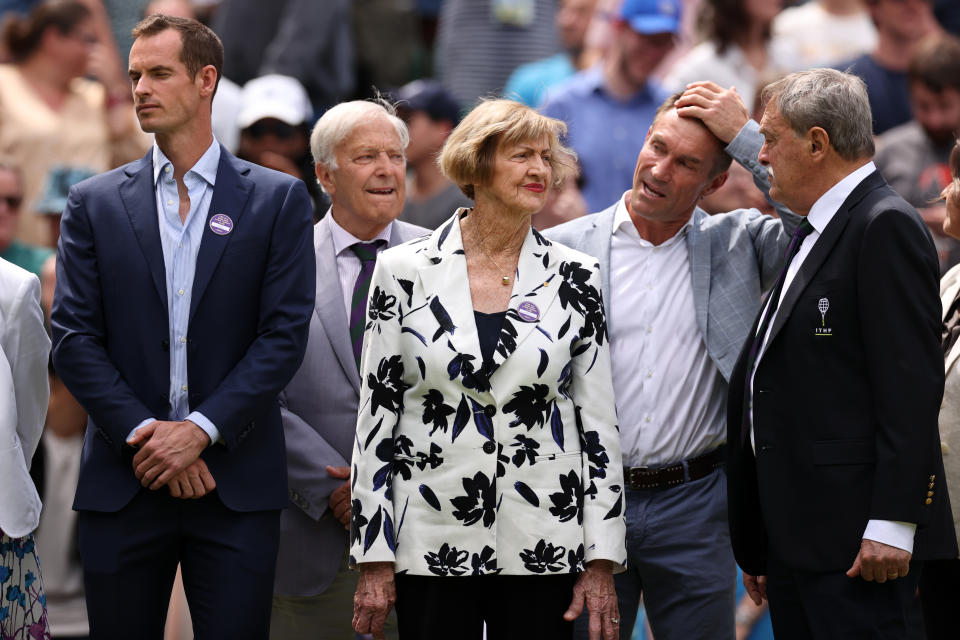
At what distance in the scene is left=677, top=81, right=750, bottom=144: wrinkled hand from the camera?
435 cm

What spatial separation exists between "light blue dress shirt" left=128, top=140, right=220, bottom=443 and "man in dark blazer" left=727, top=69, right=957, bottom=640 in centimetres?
166

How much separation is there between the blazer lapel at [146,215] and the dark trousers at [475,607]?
115cm

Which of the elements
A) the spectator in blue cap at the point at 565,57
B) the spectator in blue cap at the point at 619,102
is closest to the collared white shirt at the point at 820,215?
the spectator in blue cap at the point at 619,102

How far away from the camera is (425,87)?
755 cm

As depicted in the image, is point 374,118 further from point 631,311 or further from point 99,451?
point 99,451

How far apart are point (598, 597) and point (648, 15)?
4511mm

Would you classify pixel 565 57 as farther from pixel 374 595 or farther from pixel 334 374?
pixel 374 595

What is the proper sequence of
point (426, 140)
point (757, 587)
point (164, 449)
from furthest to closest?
point (426, 140) < point (757, 587) < point (164, 449)

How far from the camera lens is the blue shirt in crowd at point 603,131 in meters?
7.49

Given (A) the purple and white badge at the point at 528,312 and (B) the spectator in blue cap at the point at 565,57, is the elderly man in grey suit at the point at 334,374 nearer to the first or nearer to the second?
(A) the purple and white badge at the point at 528,312

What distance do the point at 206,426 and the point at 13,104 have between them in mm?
4460

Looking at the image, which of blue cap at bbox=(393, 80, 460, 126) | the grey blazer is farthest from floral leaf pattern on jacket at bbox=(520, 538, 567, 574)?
blue cap at bbox=(393, 80, 460, 126)

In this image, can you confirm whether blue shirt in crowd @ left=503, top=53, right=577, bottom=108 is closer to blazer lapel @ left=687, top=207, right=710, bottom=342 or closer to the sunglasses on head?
the sunglasses on head

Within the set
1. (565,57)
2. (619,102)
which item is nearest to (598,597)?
(619,102)
